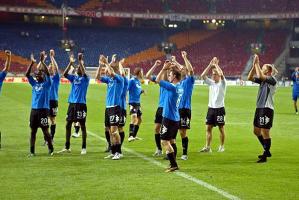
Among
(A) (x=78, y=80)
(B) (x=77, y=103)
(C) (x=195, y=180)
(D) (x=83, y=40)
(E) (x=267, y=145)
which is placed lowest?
(C) (x=195, y=180)

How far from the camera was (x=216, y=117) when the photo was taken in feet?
49.0

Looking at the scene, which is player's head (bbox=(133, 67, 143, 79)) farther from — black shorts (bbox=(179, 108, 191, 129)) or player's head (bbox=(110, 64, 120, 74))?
black shorts (bbox=(179, 108, 191, 129))

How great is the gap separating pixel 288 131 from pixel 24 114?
12.5 metres

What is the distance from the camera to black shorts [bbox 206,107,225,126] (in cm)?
1490

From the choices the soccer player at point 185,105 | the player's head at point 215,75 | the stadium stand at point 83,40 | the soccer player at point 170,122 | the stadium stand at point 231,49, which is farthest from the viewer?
the stadium stand at point 231,49

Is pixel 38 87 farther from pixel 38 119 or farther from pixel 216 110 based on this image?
pixel 216 110

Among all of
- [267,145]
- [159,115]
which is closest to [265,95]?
[267,145]

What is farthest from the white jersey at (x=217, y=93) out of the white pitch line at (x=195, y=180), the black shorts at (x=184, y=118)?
the white pitch line at (x=195, y=180)

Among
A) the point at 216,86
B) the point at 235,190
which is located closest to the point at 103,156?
the point at 216,86

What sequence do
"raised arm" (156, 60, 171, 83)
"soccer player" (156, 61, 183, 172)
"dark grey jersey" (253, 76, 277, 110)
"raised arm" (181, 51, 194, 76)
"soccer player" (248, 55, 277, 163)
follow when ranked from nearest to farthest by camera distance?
"raised arm" (156, 60, 171, 83)
"soccer player" (156, 61, 183, 172)
"raised arm" (181, 51, 194, 76)
"soccer player" (248, 55, 277, 163)
"dark grey jersey" (253, 76, 277, 110)

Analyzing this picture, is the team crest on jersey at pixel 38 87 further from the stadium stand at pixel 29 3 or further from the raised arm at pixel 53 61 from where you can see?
the stadium stand at pixel 29 3

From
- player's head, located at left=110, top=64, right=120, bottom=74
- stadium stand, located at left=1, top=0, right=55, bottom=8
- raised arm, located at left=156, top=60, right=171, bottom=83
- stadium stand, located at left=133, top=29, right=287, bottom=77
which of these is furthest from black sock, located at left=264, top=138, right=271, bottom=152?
stadium stand, located at left=1, top=0, right=55, bottom=8

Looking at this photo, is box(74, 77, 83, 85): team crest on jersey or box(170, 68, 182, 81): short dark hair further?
box(74, 77, 83, 85): team crest on jersey

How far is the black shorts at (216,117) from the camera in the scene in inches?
587
